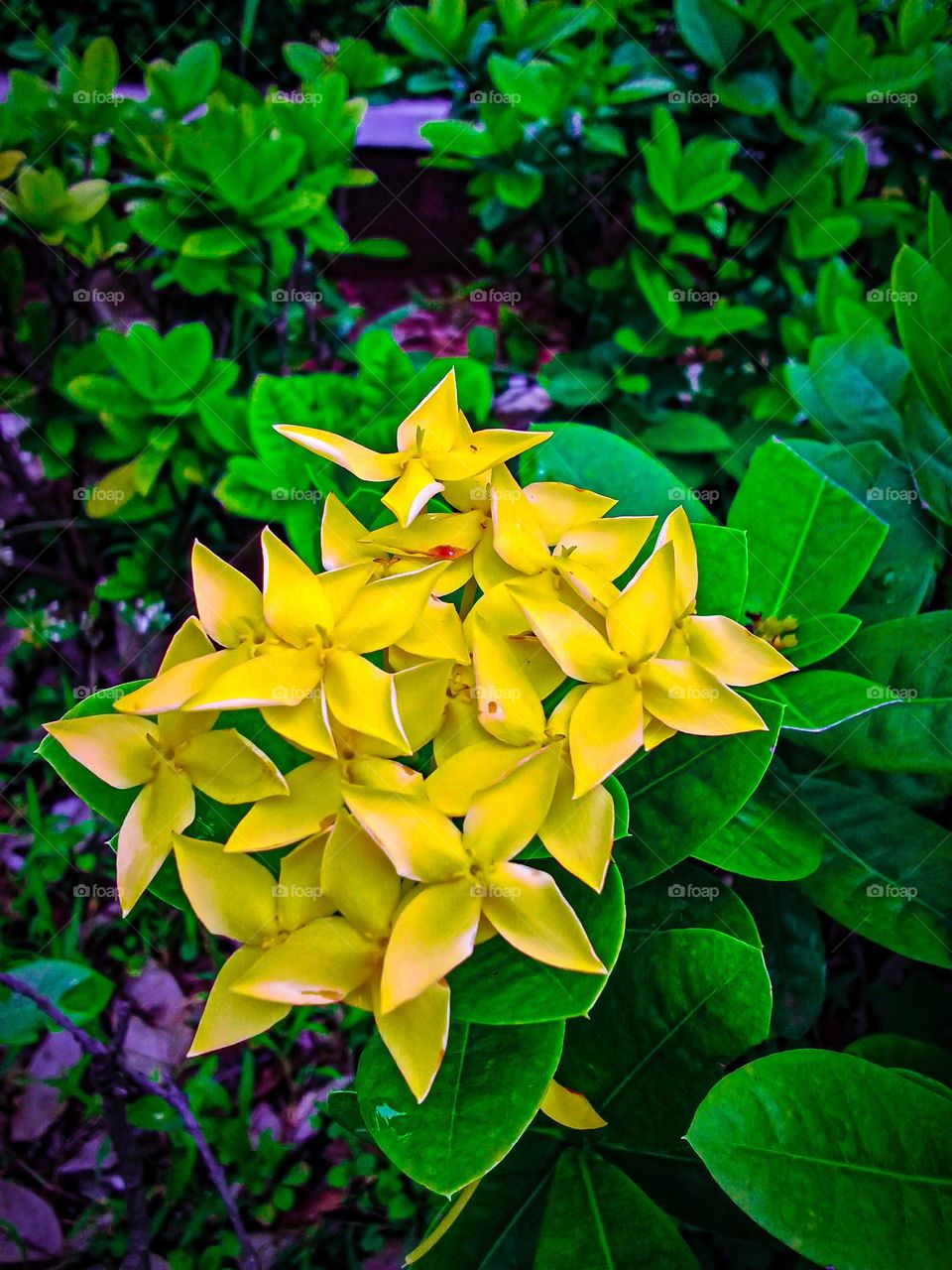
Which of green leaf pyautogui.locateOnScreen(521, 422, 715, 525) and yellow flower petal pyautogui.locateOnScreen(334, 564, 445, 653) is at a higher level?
yellow flower petal pyautogui.locateOnScreen(334, 564, 445, 653)

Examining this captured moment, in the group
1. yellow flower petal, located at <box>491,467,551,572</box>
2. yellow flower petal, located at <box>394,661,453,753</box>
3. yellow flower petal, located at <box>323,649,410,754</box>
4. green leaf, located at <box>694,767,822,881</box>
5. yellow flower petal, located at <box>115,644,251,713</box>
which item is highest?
yellow flower petal, located at <box>491,467,551,572</box>

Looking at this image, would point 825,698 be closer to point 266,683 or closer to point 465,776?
point 465,776

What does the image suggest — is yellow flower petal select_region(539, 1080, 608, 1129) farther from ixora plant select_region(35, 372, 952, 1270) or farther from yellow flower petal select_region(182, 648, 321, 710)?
yellow flower petal select_region(182, 648, 321, 710)

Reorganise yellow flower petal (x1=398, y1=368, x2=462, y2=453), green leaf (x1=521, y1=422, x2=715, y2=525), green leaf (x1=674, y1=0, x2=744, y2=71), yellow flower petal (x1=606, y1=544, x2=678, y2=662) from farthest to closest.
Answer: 1. green leaf (x1=674, y1=0, x2=744, y2=71)
2. green leaf (x1=521, y1=422, x2=715, y2=525)
3. yellow flower petal (x1=398, y1=368, x2=462, y2=453)
4. yellow flower petal (x1=606, y1=544, x2=678, y2=662)


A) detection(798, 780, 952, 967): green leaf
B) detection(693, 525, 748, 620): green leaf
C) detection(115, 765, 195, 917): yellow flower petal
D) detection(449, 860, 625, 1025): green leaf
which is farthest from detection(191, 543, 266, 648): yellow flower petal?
detection(798, 780, 952, 967): green leaf

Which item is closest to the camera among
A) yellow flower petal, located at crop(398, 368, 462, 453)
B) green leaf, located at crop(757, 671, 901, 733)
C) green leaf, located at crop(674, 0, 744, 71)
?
yellow flower petal, located at crop(398, 368, 462, 453)

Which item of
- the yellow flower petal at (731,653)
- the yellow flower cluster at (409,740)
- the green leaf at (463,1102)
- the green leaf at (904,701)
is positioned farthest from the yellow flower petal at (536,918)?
the green leaf at (904,701)

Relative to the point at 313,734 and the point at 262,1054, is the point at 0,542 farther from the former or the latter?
the point at 313,734

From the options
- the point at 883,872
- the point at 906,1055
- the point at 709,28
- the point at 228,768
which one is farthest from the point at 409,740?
the point at 709,28
